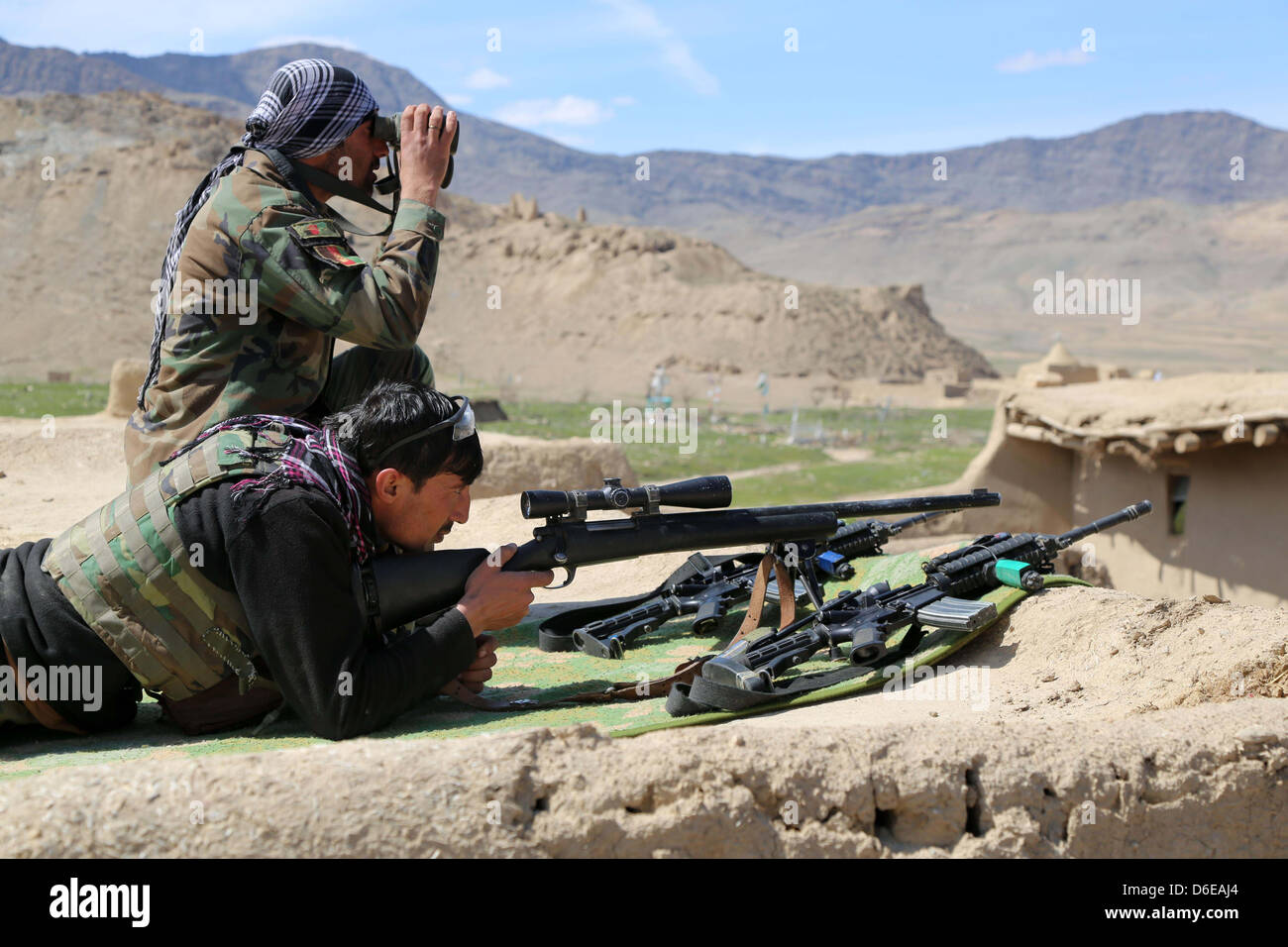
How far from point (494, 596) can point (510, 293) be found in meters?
45.4

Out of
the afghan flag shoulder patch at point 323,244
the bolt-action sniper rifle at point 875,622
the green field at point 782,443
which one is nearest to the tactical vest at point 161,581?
the afghan flag shoulder patch at point 323,244

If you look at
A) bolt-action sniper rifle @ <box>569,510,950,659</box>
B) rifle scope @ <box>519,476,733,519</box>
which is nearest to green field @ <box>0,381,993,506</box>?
bolt-action sniper rifle @ <box>569,510,950,659</box>

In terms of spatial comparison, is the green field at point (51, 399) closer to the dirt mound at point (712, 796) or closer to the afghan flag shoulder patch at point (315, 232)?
the afghan flag shoulder patch at point (315, 232)

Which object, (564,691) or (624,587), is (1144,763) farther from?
(624,587)

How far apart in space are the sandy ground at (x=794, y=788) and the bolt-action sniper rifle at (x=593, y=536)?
1.99 feet

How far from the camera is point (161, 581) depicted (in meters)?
2.86

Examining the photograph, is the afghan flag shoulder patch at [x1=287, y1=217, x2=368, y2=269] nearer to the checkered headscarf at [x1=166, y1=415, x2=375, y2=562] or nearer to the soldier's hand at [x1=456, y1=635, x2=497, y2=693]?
the checkered headscarf at [x1=166, y1=415, x2=375, y2=562]

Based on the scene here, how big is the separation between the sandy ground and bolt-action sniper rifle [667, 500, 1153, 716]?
0.12m

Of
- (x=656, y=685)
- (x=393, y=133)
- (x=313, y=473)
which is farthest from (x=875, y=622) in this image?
(x=393, y=133)

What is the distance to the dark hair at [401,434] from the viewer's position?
298 centimetres

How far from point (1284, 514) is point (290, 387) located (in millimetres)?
7299

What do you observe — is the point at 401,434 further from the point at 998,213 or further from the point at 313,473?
the point at 998,213

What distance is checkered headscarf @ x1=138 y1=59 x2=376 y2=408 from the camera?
152 inches
